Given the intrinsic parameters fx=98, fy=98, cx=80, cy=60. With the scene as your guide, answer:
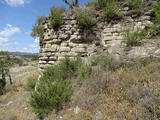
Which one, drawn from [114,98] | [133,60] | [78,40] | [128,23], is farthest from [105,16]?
[114,98]

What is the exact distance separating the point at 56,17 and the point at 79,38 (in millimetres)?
1391

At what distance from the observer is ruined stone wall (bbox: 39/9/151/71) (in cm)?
411

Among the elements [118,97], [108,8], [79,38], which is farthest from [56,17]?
[118,97]

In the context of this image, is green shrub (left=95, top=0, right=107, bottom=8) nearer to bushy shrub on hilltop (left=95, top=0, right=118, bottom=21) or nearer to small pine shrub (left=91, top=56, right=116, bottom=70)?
bushy shrub on hilltop (left=95, top=0, right=118, bottom=21)

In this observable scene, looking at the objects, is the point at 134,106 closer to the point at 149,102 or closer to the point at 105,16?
the point at 149,102

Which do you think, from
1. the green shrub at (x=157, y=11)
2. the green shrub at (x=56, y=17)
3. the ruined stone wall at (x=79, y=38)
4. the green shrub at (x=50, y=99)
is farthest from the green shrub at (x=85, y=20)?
the green shrub at (x=50, y=99)

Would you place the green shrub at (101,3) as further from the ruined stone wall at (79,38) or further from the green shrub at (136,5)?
the green shrub at (136,5)

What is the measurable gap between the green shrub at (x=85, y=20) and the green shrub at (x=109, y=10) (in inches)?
21.6

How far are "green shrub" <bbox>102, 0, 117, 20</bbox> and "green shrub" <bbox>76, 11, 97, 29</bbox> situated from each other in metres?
0.55

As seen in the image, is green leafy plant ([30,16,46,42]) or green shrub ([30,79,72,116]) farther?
green leafy plant ([30,16,46,42])

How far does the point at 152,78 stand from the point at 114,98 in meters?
0.99

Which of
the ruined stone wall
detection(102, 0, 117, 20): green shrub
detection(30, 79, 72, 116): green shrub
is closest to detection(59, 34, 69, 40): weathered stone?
the ruined stone wall

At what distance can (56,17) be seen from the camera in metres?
4.28

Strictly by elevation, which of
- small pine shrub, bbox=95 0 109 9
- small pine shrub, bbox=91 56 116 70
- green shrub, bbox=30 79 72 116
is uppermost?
small pine shrub, bbox=95 0 109 9
